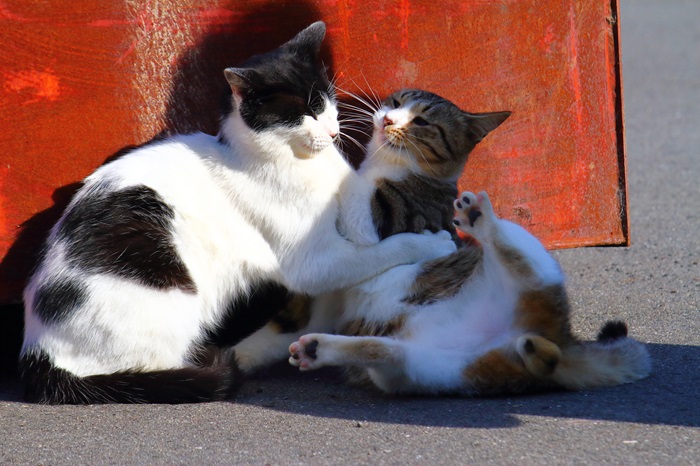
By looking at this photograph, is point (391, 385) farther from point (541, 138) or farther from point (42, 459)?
point (541, 138)

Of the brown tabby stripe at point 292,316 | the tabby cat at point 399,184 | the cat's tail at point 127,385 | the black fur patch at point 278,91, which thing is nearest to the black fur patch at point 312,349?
the cat's tail at point 127,385

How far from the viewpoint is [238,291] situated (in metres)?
3.31

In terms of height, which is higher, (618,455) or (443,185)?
(443,185)

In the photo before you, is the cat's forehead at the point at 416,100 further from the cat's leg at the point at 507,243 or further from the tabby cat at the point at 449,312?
the cat's leg at the point at 507,243

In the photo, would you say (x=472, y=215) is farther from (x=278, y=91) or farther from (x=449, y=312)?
(x=278, y=91)

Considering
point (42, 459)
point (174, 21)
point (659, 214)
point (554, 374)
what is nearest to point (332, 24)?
point (174, 21)

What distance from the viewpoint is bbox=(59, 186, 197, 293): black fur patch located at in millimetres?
3049

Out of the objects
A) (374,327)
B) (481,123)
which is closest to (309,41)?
(481,123)

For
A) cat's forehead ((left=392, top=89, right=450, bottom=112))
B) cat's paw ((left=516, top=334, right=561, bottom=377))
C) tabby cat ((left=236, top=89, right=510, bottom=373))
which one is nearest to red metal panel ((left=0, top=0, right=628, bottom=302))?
cat's forehead ((left=392, top=89, right=450, bottom=112))

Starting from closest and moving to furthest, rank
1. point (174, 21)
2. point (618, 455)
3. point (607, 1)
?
point (618, 455), point (174, 21), point (607, 1)

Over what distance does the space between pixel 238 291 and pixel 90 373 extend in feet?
2.00

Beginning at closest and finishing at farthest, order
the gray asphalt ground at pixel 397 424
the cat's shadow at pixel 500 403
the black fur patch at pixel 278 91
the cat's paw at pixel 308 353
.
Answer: the gray asphalt ground at pixel 397 424 < the cat's shadow at pixel 500 403 < the cat's paw at pixel 308 353 < the black fur patch at pixel 278 91

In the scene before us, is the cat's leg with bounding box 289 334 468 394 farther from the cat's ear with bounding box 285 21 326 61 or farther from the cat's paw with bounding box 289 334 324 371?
the cat's ear with bounding box 285 21 326 61

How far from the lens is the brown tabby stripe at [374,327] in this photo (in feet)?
10.7
